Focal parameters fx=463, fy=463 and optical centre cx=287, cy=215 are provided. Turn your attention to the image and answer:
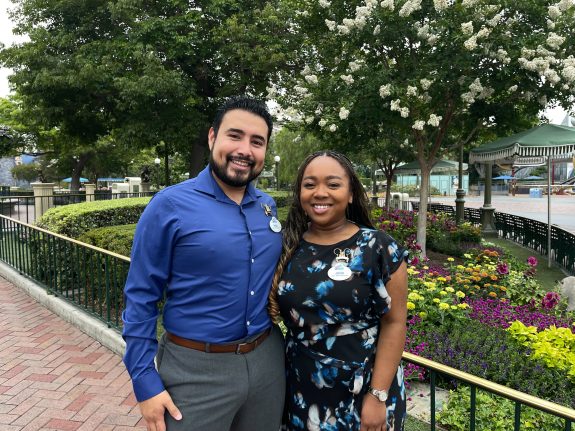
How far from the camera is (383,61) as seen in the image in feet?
28.5

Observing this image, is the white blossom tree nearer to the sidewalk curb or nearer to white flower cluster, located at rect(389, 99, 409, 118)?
white flower cluster, located at rect(389, 99, 409, 118)

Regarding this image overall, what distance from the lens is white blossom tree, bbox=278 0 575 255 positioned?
23.6ft

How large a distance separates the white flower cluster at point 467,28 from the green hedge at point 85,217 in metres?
6.81

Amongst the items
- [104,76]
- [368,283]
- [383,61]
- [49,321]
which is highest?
[104,76]

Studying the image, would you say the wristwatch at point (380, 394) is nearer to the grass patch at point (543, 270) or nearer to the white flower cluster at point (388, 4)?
the grass patch at point (543, 270)

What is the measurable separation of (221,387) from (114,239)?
16.1 ft

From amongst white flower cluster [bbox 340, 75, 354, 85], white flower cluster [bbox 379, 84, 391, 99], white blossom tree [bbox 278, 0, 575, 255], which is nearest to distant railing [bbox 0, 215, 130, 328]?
white blossom tree [bbox 278, 0, 575, 255]

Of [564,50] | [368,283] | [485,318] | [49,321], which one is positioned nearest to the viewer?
[368,283]

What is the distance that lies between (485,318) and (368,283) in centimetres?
357

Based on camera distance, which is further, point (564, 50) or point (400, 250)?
point (564, 50)

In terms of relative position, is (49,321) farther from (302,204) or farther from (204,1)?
(204,1)

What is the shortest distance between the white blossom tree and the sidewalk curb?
4882mm

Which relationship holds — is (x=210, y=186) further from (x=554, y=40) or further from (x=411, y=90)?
(x=554, y=40)

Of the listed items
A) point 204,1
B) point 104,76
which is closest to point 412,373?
point 104,76
